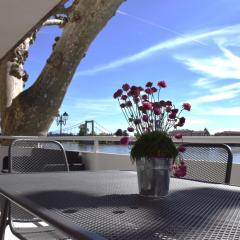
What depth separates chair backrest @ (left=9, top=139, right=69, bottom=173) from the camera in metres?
2.43

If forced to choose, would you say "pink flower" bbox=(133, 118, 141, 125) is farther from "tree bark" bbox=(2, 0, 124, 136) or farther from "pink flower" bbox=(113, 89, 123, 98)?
"tree bark" bbox=(2, 0, 124, 136)

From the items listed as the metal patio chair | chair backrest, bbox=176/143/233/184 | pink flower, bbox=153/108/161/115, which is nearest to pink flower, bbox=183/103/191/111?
pink flower, bbox=153/108/161/115

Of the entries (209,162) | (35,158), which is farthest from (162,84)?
(35,158)

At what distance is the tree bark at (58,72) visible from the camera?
8844 millimetres

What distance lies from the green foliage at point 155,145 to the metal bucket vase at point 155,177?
2cm

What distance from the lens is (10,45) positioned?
5289mm

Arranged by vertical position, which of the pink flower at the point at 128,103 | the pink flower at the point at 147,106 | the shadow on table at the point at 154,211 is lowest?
the shadow on table at the point at 154,211

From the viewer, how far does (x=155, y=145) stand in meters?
1.34

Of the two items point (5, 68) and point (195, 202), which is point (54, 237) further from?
point (5, 68)

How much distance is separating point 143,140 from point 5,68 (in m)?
8.83

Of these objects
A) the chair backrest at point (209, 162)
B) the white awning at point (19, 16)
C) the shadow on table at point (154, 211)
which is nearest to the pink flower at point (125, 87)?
the shadow on table at point (154, 211)

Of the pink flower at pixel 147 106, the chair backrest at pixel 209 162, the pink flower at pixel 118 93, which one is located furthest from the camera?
the chair backrest at pixel 209 162

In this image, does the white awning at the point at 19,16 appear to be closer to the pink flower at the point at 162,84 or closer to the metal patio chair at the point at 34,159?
the metal patio chair at the point at 34,159

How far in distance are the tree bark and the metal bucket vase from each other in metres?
7.77
